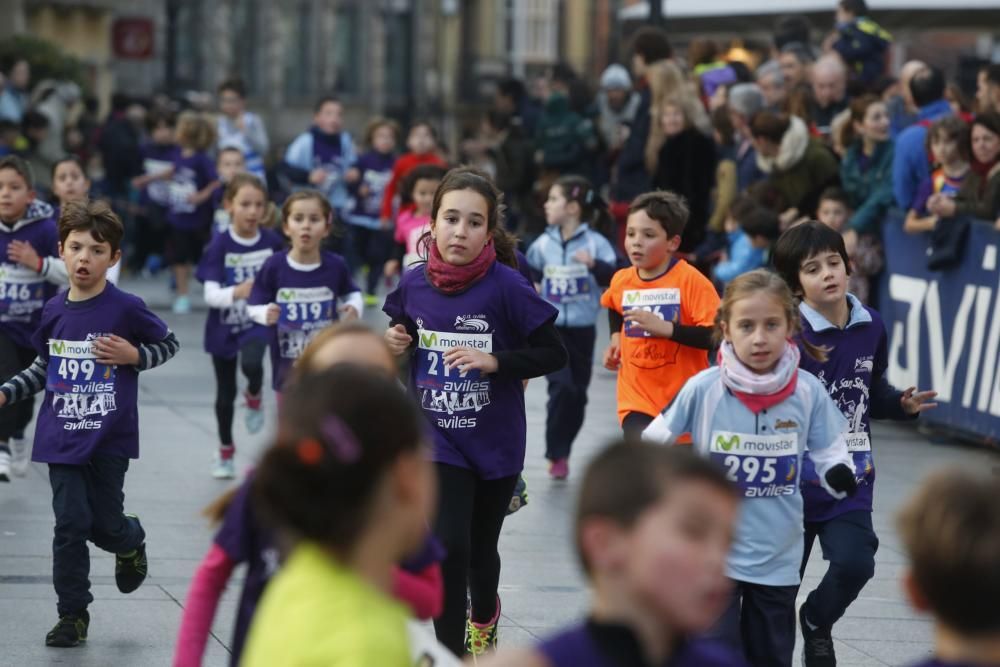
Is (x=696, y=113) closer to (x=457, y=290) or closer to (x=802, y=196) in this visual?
(x=802, y=196)

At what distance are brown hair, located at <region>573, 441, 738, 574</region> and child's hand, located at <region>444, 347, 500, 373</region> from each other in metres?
2.87

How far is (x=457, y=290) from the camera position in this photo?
6.12 metres

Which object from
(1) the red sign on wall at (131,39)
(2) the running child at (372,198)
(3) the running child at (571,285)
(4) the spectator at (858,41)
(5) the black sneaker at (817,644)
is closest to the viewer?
(5) the black sneaker at (817,644)

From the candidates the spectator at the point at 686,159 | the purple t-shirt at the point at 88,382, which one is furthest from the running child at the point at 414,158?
the purple t-shirt at the point at 88,382

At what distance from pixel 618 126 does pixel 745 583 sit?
13.3m

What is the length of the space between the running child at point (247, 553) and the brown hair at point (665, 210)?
11.4 feet

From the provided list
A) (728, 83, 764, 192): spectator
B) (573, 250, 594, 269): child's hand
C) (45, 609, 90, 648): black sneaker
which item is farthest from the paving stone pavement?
(728, 83, 764, 192): spectator

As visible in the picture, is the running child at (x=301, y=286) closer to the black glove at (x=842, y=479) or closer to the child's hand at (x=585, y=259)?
the child's hand at (x=585, y=259)

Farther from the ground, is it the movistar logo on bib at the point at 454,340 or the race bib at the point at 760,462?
the movistar logo on bib at the point at 454,340

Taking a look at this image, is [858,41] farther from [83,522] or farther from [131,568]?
[83,522]

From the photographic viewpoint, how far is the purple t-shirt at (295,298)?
938 centimetres

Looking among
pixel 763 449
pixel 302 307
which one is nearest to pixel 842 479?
pixel 763 449

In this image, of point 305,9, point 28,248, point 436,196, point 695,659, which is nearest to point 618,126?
point 28,248

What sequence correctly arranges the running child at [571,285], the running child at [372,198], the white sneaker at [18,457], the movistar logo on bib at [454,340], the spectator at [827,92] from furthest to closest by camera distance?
1. the running child at [372,198]
2. the spectator at [827,92]
3. the running child at [571,285]
4. the white sneaker at [18,457]
5. the movistar logo on bib at [454,340]
